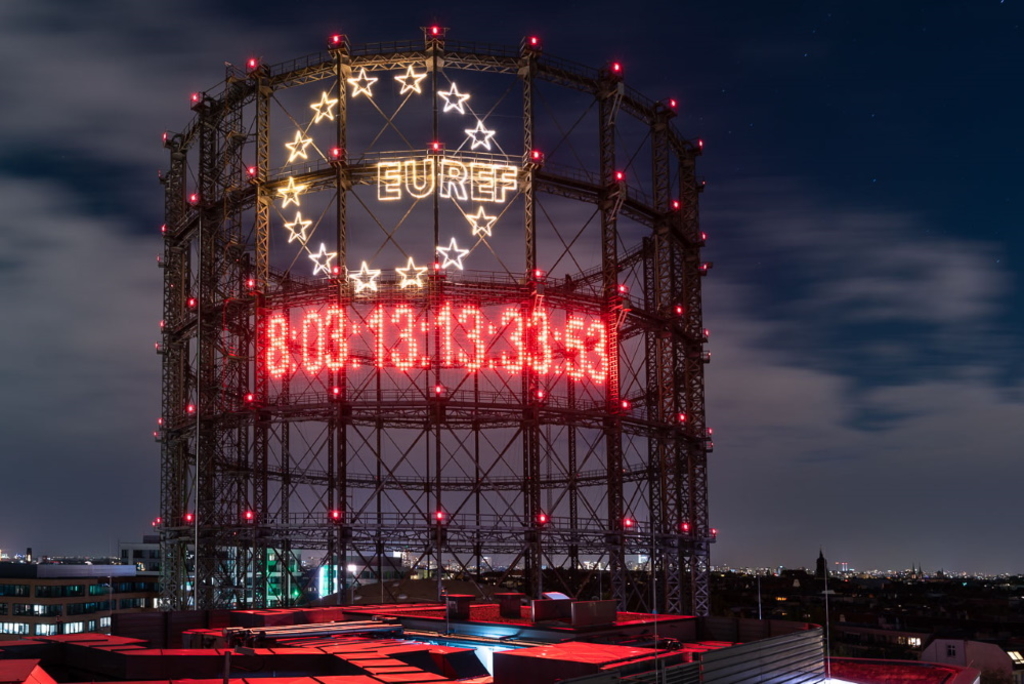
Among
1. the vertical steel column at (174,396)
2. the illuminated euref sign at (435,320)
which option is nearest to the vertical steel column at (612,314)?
the illuminated euref sign at (435,320)

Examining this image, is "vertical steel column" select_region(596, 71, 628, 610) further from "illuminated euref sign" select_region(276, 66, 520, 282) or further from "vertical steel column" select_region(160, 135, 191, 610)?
"vertical steel column" select_region(160, 135, 191, 610)

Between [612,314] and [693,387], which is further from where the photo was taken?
[693,387]

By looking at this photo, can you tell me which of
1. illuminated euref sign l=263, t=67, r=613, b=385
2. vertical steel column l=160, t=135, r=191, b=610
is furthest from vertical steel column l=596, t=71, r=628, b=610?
vertical steel column l=160, t=135, r=191, b=610

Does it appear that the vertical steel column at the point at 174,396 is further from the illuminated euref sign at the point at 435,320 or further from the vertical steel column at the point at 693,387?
the vertical steel column at the point at 693,387

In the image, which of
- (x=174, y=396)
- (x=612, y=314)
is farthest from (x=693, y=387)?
(x=174, y=396)

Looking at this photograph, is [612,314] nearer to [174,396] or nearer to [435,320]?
[435,320]

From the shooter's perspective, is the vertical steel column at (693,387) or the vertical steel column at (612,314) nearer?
the vertical steel column at (612,314)

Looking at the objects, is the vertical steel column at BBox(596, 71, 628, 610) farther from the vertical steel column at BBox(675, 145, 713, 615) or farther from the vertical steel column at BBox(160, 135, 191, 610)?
the vertical steel column at BBox(160, 135, 191, 610)

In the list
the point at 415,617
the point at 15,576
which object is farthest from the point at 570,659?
the point at 15,576

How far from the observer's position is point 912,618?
119188mm

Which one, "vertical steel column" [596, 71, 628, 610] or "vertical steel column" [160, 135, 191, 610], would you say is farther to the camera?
"vertical steel column" [160, 135, 191, 610]

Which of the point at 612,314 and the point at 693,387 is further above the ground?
the point at 612,314

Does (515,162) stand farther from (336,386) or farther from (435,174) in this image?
(336,386)

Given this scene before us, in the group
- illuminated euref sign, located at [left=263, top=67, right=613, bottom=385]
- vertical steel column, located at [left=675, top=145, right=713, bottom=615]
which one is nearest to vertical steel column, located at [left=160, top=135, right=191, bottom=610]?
illuminated euref sign, located at [left=263, top=67, right=613, bottom=385]
